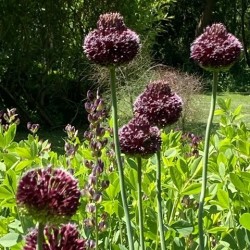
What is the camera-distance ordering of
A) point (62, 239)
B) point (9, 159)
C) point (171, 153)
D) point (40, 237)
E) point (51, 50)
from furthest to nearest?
point (51, 50) < point (171, 153) < point (9, 159) < point (62, 239) < point (40, 237)

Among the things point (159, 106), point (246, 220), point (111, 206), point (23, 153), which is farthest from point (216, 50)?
point (23, 153)

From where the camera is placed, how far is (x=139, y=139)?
5.76ft

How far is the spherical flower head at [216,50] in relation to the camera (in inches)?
74.4

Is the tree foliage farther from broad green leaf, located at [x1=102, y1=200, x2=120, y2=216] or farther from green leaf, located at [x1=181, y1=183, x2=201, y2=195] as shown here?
green leaf, located at [x1=181, y1=183, x2=201, y2=195]

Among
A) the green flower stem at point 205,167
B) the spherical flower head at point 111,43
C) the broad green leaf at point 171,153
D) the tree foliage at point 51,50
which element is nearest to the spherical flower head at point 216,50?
the green flower stem at point 205,167

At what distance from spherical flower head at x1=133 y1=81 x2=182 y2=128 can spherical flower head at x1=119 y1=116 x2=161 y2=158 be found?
48mm

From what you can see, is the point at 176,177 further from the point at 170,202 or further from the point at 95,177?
the point at 95,177

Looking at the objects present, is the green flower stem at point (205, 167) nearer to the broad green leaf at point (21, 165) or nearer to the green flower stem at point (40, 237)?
the green flower stem at point (40, 237)

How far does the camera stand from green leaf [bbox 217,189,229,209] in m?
2.00

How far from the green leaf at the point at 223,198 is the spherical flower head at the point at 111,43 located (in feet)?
1.56

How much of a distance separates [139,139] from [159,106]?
135 millimetres

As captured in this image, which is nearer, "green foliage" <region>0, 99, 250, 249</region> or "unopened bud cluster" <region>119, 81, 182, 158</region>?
"unopened bud cluster" <region>119, 81, 182, 158</region>

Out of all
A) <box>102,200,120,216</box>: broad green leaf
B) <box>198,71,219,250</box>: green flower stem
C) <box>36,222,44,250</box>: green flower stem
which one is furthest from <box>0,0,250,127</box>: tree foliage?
<box>36,222,44,250</box>: green flower stem

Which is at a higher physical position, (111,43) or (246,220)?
(111,43)
